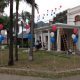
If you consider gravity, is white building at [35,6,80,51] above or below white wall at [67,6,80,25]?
below

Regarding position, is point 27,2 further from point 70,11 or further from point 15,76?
point 70,11

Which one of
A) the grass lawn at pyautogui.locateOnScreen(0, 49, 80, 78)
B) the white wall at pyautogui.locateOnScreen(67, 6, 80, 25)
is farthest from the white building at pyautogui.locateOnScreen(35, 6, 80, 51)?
the grass lawn at pyautogui.locateOnScreen(0, 49, 80, 78)

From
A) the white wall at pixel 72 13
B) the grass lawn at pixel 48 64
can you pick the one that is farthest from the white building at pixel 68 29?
the grass lawn at pixel 48 64

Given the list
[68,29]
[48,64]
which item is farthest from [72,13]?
[48,64]

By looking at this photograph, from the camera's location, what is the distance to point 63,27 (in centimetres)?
3359

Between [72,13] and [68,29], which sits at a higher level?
[72,13]

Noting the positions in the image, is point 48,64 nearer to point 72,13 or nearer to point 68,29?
point 68,29

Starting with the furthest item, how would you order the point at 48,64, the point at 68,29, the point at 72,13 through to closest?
the point at 72,13, the point at 68,29, the point at 48,64

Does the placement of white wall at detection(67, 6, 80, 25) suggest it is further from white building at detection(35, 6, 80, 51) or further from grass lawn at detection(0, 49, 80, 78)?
grass lawn at detection(0, 49, 80, 78)

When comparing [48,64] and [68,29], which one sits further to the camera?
[68,29]

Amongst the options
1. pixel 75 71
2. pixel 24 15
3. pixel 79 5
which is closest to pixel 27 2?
pixel 75 71

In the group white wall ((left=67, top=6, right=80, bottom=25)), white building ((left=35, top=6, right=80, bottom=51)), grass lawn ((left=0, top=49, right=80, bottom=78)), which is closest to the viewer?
grass lawn ((left=0, top=49, right=80, bottom=78))

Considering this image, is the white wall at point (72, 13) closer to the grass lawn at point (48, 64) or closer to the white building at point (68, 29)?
the white building at point (68, 29)

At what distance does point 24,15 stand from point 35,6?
24.0m
